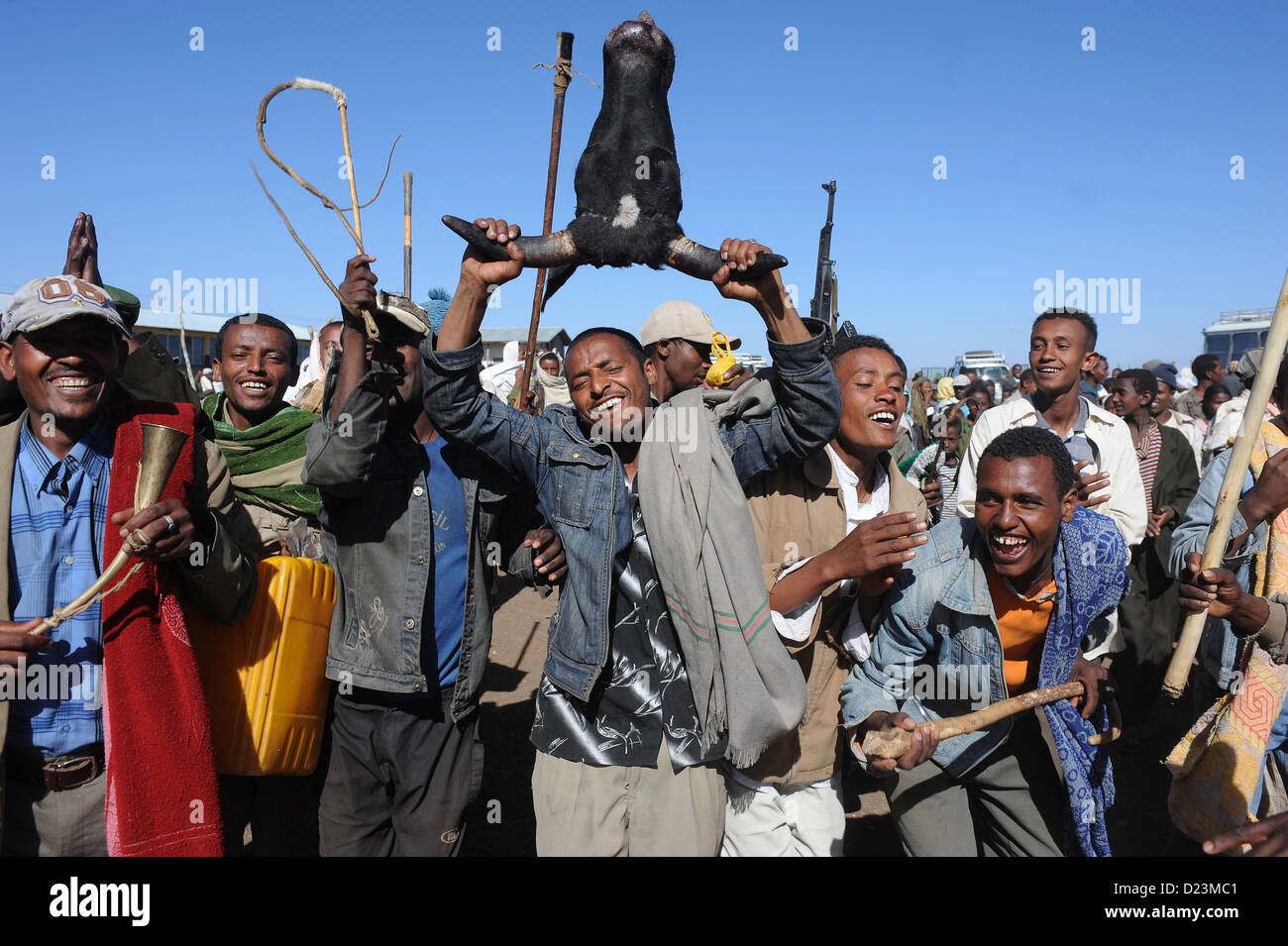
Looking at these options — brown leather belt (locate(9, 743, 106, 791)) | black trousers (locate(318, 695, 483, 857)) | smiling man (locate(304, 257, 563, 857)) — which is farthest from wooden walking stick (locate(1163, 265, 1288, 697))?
brown leather belt (locate(9, 743, 106, 791))

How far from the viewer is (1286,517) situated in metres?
2.79

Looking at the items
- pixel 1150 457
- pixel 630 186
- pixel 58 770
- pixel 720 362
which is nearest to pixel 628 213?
pixel 630 186

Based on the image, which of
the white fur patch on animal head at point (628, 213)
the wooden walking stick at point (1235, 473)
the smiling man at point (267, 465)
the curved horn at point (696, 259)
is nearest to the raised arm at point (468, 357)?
the white fur patch on animal head at point (628, 213)

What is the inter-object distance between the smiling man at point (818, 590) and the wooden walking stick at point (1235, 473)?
0.82 metres

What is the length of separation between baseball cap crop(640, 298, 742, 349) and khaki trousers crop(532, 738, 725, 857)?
2.74 meters

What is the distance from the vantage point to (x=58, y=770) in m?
2.27

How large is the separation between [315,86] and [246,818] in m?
2.66

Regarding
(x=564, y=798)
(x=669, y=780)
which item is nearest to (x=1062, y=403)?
(x=669, y=780)

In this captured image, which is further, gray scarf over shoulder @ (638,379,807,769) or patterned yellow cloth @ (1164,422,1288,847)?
patterned yellow cloth @ (1164,422,1288,847)

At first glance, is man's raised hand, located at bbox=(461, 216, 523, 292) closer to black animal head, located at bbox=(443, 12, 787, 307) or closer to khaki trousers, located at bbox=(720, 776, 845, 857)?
black animal head, located at bbox=(443, 12, 787, 307)

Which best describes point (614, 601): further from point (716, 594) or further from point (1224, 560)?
point (1224, 560)

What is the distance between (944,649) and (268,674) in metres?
2.26

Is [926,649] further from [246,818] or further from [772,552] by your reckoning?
[246,818]

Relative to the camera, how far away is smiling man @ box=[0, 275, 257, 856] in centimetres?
226
